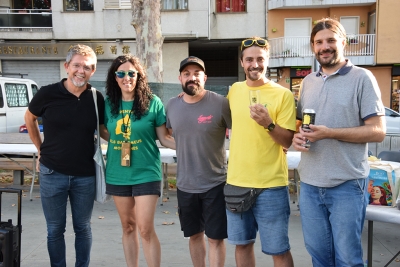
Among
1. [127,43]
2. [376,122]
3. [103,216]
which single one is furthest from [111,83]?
[127,43]

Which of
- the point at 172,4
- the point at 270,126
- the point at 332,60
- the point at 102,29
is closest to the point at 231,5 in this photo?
the point at 172,4

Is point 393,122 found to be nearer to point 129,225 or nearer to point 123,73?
point 129,225

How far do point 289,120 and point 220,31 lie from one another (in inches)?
772

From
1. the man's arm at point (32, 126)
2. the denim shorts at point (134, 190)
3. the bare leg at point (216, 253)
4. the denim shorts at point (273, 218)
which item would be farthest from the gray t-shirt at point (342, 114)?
the man's arm at point (32, 126)

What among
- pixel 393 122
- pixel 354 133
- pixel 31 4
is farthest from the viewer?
pixel 31 4

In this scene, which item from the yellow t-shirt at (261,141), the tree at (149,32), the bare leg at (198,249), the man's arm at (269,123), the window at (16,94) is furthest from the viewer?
the window at (16,94)

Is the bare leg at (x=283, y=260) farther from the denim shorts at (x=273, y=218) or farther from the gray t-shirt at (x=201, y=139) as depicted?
the gray t-shirt at (x=201, y=139)

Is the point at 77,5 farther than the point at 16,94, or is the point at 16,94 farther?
the point at 77,5

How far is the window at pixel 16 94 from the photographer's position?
40.7ft

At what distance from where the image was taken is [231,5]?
2231 cm

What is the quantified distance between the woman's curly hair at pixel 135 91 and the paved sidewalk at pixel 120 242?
69.2 inches

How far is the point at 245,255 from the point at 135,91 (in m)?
1.60

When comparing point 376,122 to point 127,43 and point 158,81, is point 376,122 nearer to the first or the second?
point 158,81

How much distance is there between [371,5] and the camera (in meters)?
23.3
